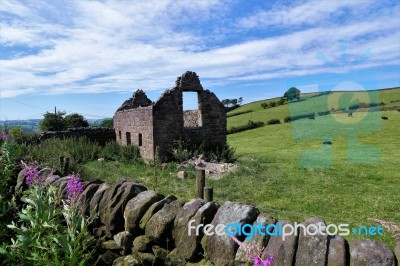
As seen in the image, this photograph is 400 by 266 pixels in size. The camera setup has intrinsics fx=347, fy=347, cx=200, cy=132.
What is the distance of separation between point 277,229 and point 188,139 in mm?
14940

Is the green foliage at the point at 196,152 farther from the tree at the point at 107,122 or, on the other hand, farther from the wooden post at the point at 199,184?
the tree at the point at 107,122

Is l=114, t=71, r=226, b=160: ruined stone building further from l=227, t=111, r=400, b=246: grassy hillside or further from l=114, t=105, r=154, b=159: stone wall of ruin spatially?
l=227, t=111, r=400, b=246: grassy hillside

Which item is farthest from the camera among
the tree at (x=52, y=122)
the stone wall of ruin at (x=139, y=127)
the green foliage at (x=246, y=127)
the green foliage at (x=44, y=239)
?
the green foliage at (x=246, y=127)

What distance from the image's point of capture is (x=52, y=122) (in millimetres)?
40406

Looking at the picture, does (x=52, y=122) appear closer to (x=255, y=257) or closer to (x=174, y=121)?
(x=174, y=121)

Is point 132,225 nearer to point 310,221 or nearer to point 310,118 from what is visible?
point 310,221

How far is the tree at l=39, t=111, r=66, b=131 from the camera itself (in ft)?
131

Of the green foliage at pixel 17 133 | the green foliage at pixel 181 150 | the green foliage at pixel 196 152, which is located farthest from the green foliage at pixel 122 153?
the green foliage at pixel 17 133

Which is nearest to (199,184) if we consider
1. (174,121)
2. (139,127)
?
(174,121)

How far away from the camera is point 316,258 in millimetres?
3012

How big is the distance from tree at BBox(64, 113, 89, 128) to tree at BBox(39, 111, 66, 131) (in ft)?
1.89

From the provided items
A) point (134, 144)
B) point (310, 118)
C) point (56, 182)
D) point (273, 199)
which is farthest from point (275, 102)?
point (56, 182)

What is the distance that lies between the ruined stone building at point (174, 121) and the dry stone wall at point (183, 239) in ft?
37.8

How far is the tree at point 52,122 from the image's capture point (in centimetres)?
4003
